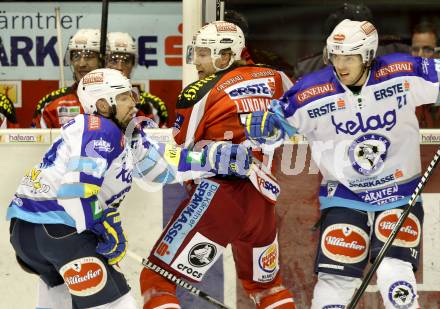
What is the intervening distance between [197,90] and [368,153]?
82 centimetres

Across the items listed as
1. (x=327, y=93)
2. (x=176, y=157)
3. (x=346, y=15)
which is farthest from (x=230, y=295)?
(x=346, y=15)

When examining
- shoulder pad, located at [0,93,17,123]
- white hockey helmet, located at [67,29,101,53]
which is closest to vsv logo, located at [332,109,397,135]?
white hockey helmet, located at [67,29,101,53]

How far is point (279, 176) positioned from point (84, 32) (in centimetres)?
149

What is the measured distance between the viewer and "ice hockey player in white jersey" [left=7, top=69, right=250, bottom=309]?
536 centimetres

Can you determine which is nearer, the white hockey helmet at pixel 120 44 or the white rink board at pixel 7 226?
the white rink board at pixel 7 226

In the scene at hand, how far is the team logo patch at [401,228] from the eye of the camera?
18.3 feet

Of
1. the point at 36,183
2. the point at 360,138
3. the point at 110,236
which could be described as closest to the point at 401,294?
the point at 360,138

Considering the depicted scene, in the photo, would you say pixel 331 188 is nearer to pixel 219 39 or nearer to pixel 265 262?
pixel 265 262

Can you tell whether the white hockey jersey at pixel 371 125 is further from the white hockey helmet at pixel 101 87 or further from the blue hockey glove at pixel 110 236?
the blue hockey glove at pixel 110 236

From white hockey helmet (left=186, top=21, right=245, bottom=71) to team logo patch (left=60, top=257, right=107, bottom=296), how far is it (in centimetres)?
114

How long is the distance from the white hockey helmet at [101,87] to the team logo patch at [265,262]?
0.96 m

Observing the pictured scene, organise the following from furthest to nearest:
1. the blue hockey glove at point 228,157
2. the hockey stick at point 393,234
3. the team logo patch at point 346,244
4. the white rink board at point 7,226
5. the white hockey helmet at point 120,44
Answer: the white hockey helmet at point 120,44 < the white rink board at point 7,226 < the blue hockey glove at point 228,157 < the team logo patch at point 346,244 < the hockey stick at point 393,234

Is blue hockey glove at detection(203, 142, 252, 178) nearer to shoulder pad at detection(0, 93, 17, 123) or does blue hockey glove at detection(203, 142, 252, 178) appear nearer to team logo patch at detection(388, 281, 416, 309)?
team logo patch at detection(388, 281, 416, 309)

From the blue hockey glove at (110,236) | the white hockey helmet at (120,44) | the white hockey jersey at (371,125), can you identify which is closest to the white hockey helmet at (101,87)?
the blue hockey glove at (110,236)
